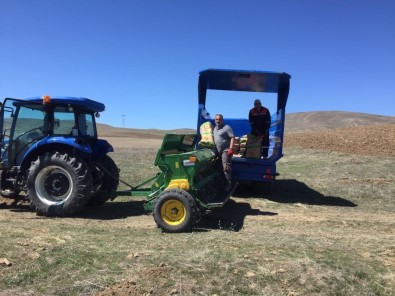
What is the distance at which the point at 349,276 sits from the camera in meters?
4.56

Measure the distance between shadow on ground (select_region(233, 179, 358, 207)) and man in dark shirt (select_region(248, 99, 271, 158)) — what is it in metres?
1.03

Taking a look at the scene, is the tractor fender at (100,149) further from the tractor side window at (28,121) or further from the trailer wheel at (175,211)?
the trailer wheel at (175,211)

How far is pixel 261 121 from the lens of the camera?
10.5 metres

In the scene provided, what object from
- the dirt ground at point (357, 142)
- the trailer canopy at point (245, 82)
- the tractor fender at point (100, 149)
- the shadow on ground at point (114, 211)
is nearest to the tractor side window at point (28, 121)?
the tractor fender at point (100, 149)

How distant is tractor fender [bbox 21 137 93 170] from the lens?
7816 mm

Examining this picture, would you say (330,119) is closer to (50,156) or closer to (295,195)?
(295,195)

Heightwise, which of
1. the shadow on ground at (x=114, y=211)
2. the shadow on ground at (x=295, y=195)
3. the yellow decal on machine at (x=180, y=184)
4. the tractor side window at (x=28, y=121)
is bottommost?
the shadow on ground at (x=114, y=211)

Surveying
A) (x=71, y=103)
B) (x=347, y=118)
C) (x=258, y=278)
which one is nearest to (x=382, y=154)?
(x=71, y=103)

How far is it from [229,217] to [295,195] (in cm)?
324

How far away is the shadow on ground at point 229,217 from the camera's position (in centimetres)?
718

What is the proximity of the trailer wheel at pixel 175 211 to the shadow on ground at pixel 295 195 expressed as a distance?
377cm

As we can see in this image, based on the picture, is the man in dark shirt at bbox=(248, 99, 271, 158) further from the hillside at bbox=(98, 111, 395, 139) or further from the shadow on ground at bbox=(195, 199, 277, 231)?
the hillside at bbox=(98, 111, 395, 139)

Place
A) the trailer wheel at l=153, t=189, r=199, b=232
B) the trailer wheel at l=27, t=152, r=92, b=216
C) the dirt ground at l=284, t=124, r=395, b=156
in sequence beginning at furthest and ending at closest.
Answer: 1. the dirt ground at l=284, t=124, r=395, b=156
2. the trailer wheel at l=27, t=152, r=92, b=216
3. the trailer wheel at l=153, t=189, r=199, b=232

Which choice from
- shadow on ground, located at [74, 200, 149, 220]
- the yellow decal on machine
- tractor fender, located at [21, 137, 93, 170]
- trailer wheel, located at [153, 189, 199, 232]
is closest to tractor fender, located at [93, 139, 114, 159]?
tractor fender, located at [21, 137, 93, 170]
